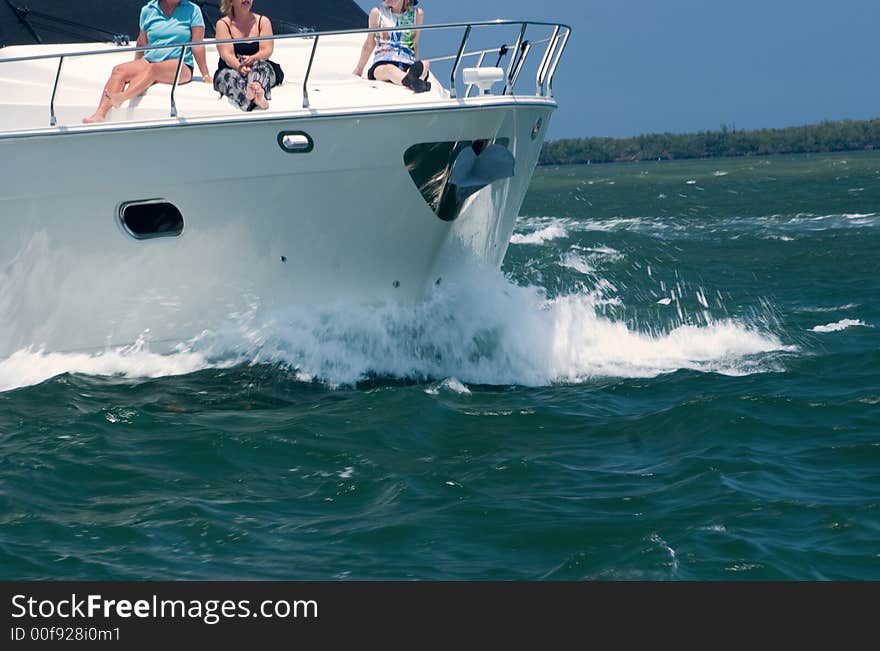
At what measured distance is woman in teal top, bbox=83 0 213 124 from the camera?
26.3 feet

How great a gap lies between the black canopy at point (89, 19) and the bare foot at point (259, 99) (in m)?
2.35

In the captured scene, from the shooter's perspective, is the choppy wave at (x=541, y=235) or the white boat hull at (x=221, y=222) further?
the choppy wave at (x=541, y=235)

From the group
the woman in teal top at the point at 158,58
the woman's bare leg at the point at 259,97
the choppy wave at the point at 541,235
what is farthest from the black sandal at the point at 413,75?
the choppy wave at the point at 541,235

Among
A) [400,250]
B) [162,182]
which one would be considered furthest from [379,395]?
[162,182]

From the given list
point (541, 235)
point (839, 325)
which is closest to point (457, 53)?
point (839, 325)

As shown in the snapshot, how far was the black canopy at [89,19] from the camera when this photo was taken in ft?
31.0

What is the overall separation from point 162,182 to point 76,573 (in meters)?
3.35

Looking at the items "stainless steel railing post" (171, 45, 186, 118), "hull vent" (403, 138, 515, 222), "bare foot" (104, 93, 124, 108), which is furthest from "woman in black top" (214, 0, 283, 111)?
"hull vent" (403, 138, 515, 222)

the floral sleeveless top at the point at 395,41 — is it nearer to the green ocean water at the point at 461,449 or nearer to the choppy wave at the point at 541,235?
the green ocean water at the point at 461,449

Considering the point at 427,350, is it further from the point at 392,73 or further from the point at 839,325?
the point at 839,325

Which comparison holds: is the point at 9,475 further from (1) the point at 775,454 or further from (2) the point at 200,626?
(1) the point at 775,454

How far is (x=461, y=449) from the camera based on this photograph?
705 cm

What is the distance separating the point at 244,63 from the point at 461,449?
2978 millimetres

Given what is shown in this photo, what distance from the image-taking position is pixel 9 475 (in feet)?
21.5
